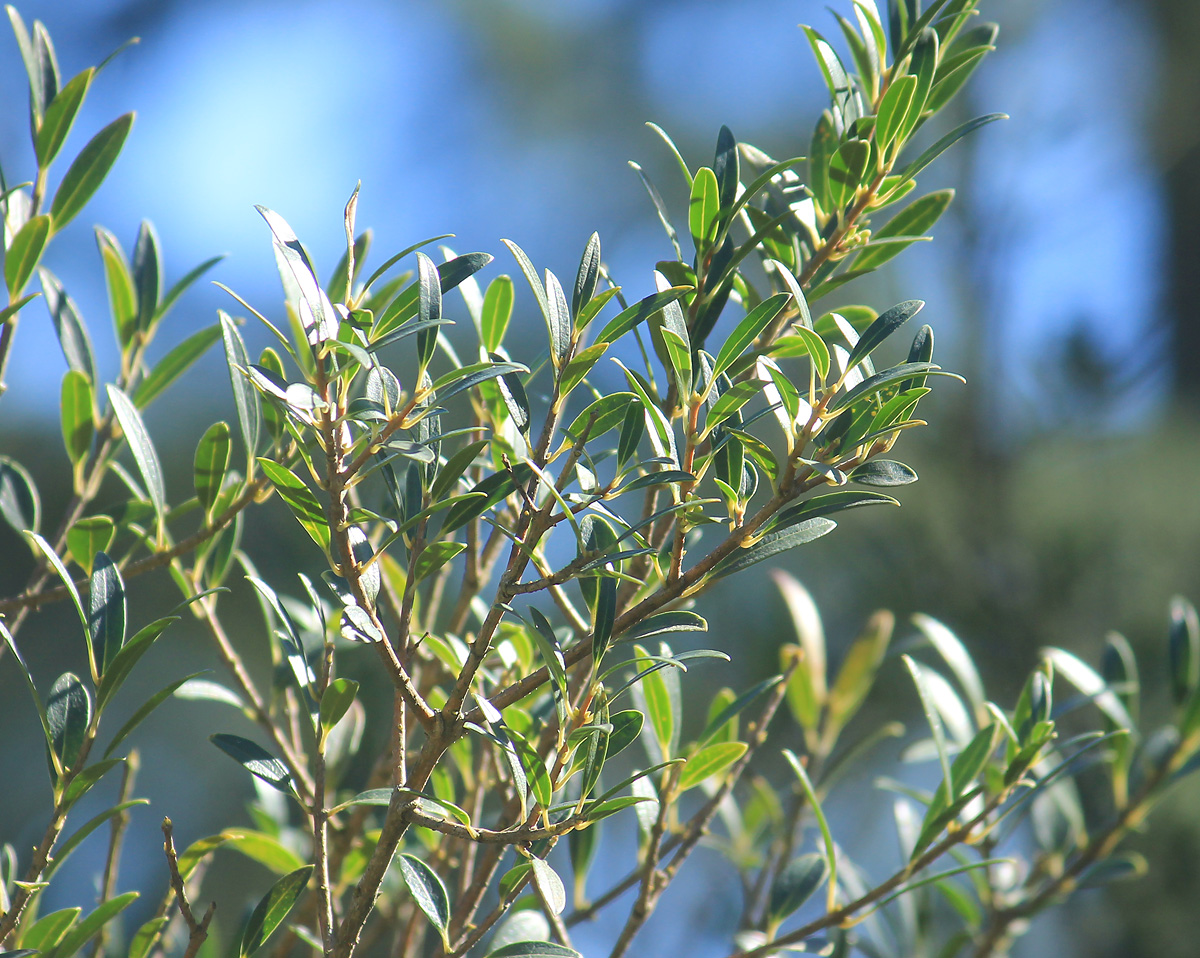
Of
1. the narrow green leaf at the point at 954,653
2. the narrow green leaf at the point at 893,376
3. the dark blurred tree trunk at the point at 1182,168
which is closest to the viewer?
the narrow green leaf at the point at 893,376

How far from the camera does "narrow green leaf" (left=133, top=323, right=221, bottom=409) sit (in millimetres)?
403

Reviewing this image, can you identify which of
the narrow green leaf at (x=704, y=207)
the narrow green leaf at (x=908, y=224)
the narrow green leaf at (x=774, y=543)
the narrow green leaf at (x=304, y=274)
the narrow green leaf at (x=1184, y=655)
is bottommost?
the narrow green leaf at (x=1184, y=655)

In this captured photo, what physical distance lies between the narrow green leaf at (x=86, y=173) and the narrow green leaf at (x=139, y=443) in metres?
0.11

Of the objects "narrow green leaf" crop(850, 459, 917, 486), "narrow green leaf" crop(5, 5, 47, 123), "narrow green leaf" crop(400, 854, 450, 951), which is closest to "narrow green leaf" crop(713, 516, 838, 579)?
"narrow green leaf" crop(850, 459, 917, 486)

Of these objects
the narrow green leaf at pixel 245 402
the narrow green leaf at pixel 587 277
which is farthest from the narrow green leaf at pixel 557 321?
the narrow green leaf at pixel 245 402

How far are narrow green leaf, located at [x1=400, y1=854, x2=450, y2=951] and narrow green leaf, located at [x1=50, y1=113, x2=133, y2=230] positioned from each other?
0.93ft

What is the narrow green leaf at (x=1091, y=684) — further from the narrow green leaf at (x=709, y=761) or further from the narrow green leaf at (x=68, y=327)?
the narrow green leaf at (x=68, y=327)

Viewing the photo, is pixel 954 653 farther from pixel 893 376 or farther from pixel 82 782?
pixel 82 782

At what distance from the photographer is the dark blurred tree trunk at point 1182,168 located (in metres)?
1.46

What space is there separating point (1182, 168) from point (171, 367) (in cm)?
184

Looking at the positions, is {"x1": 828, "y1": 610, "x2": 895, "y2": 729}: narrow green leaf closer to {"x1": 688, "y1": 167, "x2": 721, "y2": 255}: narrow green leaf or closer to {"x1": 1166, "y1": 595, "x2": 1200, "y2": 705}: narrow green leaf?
{"x1": 1166, "y1": 595, "x2": 1200, "y2": 705}: narrow green leaf

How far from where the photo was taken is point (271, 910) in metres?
0.27

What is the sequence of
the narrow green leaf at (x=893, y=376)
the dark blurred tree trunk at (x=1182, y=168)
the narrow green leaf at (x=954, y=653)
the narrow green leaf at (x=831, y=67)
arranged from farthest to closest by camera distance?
the dark blurred tree trunk at (x=1182, y=168), the narrow green leaf at (x=954, y=653), the narrow green leaf at (x=831, y=67), the narrow green leaf at (x=893, y=376)

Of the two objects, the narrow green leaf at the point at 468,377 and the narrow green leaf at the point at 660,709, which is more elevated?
the narrow green leaf at the point at 468,377
